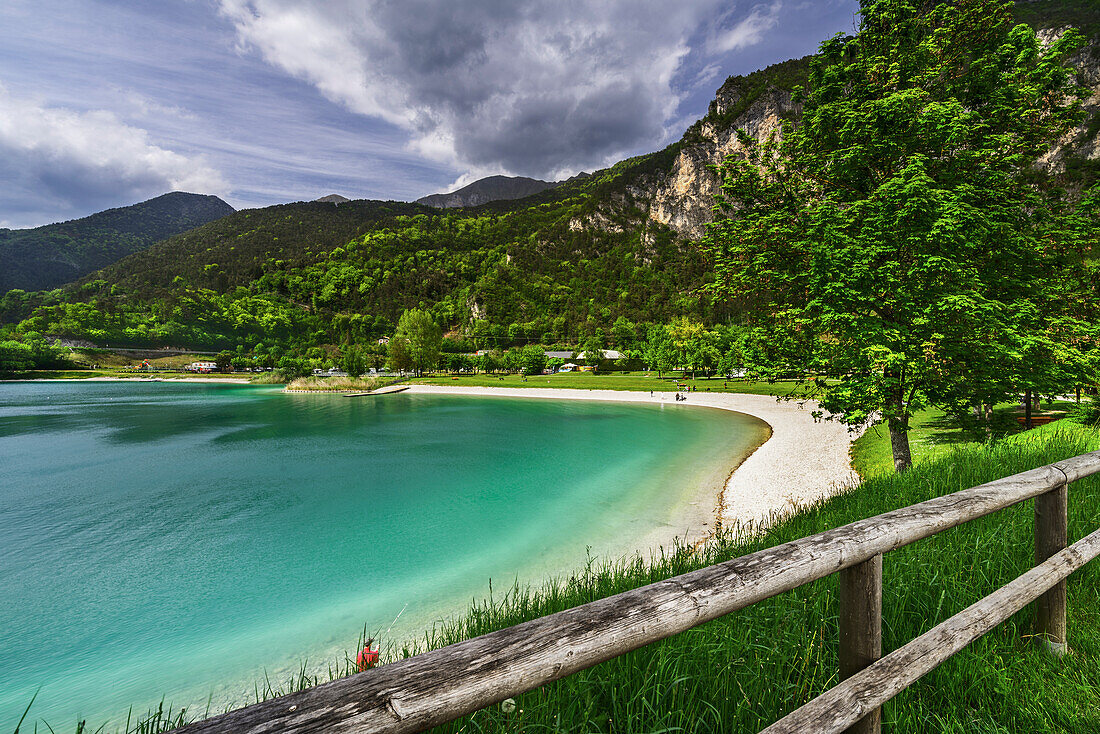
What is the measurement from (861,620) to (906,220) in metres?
8.59

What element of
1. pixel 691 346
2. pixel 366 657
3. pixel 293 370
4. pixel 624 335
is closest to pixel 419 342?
pixel 293 370

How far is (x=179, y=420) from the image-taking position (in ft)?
122

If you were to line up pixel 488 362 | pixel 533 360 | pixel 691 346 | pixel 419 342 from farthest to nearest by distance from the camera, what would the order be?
pixel 488 362 → pixel 419 342 → pixel 533 360 → pixel 691 346

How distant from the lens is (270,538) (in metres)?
11.9

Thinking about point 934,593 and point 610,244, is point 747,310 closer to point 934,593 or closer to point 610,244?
point 934,593


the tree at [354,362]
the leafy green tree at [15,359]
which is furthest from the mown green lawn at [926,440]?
the leafy green tree at [15,359]

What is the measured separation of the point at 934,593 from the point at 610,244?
17111 centimetres

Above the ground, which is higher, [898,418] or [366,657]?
[898,418]

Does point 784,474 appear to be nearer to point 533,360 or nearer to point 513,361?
point 533,360

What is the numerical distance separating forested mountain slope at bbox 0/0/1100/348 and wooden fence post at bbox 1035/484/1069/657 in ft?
339

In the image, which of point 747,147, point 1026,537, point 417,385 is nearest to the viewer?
point 1026,537

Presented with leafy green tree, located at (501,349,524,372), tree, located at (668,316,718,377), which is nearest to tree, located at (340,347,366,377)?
leafy green tree, located at (501,349,524,372)

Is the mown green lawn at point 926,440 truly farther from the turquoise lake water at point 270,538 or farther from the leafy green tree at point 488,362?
the leafy green tree at point 488,362

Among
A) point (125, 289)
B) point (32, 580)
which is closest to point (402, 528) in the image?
point (32, 580)
